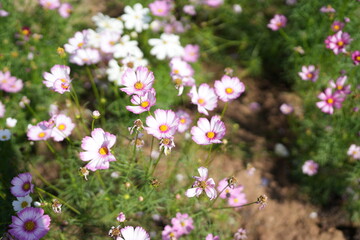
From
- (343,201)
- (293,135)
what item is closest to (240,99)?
(293,135)

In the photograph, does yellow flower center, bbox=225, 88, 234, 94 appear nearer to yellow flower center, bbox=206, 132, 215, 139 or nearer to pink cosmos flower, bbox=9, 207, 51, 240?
yellow flower center, bbox=206, 132, 215, 139

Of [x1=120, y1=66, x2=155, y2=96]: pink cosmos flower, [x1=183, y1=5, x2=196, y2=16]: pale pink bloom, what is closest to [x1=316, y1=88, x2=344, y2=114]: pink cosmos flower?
[x1=120, y1=66, x2=155, y2=96]: pink cosmos flower

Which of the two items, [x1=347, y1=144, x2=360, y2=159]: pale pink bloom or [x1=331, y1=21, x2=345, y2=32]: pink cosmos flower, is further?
[x1=331, y1=21, x2=345, y2=32]: pink cosmos flower

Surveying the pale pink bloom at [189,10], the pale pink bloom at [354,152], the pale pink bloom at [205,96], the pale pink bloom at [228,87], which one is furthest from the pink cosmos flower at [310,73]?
the pale pink bloom at [189,10]

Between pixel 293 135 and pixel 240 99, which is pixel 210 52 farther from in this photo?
pixel 293 135

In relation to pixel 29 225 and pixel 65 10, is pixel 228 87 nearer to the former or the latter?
pixel 29 225
